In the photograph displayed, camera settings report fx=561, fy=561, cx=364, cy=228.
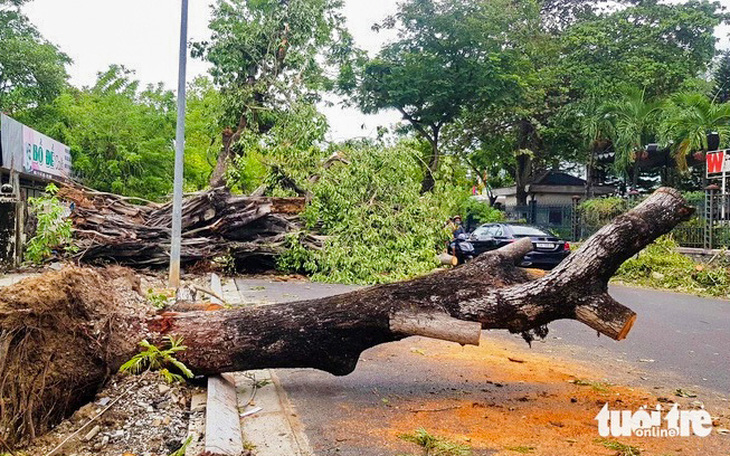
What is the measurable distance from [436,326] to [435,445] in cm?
109

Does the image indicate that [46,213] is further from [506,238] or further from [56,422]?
[506,238]

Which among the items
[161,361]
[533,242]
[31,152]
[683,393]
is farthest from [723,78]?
[161,361]

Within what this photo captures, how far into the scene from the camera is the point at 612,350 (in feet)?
21.5

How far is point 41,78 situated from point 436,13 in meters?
19.3

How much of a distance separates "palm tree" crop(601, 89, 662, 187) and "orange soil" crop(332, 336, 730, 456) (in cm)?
1942

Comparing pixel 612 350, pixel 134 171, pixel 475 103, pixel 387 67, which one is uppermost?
pixel 387 67

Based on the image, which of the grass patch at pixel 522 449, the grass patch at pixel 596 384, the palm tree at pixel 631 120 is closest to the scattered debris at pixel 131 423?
the grass patch at pixel 522 449

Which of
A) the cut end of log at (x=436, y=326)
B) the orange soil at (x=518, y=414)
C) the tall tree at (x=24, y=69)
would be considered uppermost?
the tall tree at (x=24, y=69)

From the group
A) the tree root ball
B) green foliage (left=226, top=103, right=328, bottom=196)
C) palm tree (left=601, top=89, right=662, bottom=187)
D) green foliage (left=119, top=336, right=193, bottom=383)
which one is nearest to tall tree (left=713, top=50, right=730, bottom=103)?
palm tree (left=601, top=89, right=662, bottom=187)

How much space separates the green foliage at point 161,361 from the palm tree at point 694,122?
20538 mm

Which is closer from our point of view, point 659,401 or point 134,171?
point 659,401

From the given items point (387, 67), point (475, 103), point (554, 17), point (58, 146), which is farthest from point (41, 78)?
point (554, 17)

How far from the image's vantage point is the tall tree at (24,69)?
26688 mm

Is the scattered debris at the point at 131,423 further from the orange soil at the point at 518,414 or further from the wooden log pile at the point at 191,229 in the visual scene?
the wooden log pile at the point at 191,229
